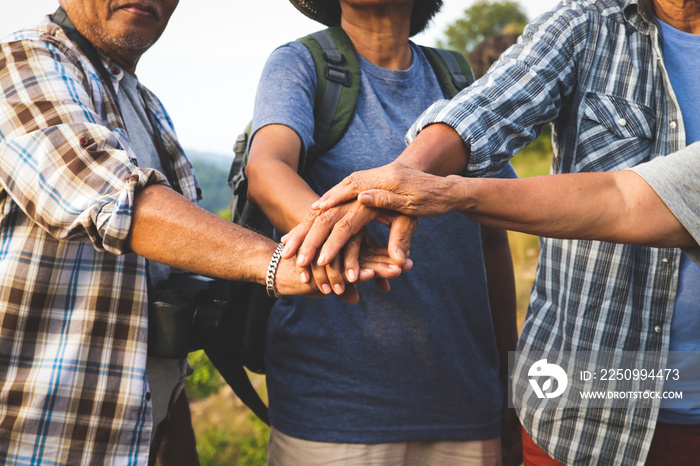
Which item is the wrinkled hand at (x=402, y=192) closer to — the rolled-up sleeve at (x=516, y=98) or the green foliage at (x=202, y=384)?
the rolled-up sleeve at (x=516, y=98)

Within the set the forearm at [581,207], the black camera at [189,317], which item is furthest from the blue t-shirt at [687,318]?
the black camera at [189,317]

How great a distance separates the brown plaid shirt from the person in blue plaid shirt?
0.52 m

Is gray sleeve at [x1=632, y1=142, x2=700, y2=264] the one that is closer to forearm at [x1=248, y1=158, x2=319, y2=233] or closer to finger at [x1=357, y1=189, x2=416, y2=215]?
finger at [x1=357, y1=189, x2=416, y2=215]

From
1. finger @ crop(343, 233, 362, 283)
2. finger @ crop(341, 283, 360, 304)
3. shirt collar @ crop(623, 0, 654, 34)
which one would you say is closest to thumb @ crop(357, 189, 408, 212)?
finger @ crop(343, 233, 362, 283)

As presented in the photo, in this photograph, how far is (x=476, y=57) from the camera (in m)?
17.4

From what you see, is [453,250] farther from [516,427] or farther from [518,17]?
[518,17]

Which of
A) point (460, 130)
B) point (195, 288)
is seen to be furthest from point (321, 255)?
point (195, 288)

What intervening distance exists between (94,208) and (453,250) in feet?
3.76

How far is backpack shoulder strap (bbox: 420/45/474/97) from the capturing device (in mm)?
2287

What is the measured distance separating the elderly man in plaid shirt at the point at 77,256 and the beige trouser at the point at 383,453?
1.51ft

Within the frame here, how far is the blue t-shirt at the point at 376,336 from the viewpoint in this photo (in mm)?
1969

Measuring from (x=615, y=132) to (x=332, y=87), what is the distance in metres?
0.89

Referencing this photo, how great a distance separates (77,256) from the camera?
5.77 ft

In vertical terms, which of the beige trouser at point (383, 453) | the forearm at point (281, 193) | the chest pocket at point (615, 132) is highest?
the chest pocket at point (615, 132)
